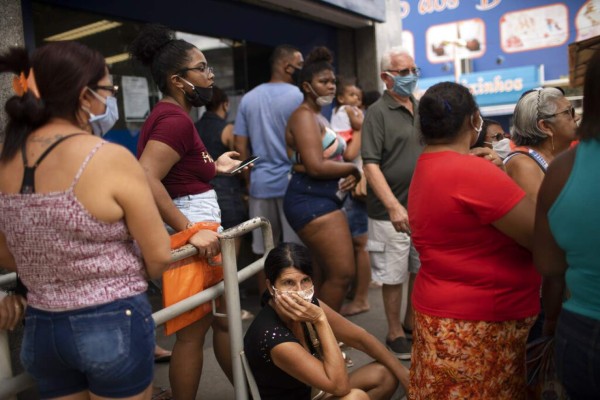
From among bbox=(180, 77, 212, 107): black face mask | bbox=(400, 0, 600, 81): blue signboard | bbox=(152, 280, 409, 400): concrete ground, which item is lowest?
bbox=(152, 280, 409, 400): concrete ground

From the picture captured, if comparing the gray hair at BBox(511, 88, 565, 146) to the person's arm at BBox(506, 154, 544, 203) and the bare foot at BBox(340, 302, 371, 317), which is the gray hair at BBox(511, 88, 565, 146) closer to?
the person's arm at BBox(506, 154, 544, 203)

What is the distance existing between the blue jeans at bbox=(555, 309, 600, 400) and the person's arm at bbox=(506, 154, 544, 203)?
1.01 metres

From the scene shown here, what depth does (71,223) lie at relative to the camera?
171 cm

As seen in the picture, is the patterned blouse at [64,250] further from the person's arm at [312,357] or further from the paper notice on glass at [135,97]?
the paper notice on glass at [135,97]

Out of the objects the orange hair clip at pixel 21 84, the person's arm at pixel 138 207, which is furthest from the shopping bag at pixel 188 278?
the orange hair clip at pixel 21 84

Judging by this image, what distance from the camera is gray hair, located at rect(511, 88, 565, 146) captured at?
2.82m

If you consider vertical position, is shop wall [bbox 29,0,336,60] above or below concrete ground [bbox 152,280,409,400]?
above

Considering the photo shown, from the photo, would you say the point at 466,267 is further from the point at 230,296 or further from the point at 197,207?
the point at 197,207

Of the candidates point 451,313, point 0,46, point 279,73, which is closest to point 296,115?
point 279,73

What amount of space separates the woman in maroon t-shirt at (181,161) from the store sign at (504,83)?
14393mm

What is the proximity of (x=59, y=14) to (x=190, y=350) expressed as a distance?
2813mm

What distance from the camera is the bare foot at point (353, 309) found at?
510cm

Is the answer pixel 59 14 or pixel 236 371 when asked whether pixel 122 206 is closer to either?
pixel 236 371

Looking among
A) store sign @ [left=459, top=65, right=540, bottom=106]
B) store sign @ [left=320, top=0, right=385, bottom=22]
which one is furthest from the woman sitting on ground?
store sign @ [left=459, top=65, right=540, bottom=106]
